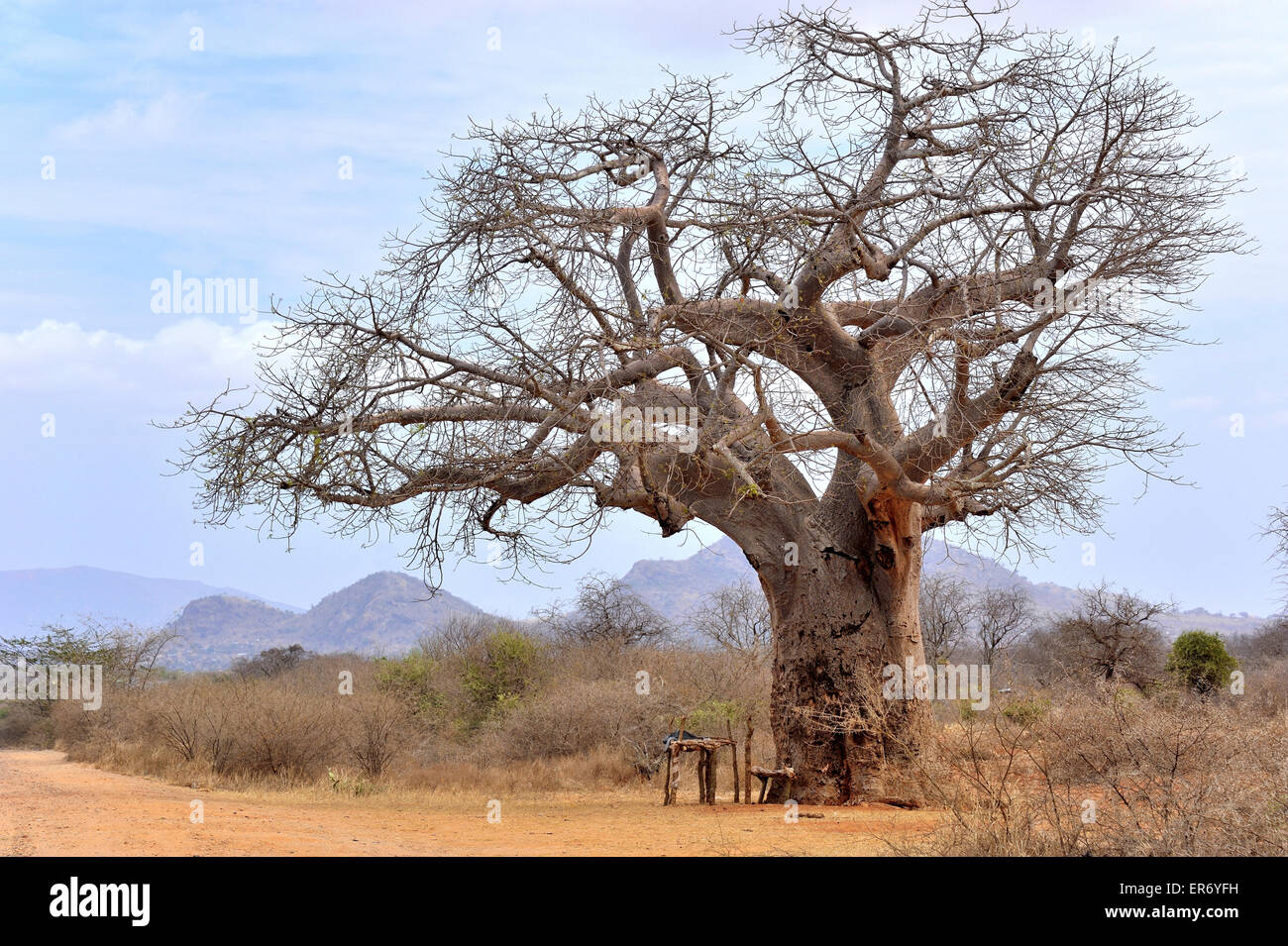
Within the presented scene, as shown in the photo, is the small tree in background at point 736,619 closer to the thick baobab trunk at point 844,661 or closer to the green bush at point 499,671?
the green bush at point 499,671

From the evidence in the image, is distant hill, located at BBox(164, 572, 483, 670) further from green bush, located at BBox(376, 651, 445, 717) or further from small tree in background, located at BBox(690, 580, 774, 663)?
green bush, located at BBox(376, 651, 445, 717)

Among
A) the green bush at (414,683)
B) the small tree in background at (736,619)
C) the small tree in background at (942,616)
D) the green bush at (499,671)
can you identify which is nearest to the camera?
→ the green bush at (414,683)

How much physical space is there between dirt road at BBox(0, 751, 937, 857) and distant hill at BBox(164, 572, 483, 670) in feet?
291

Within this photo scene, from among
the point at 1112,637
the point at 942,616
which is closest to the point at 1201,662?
the point at 1112,637

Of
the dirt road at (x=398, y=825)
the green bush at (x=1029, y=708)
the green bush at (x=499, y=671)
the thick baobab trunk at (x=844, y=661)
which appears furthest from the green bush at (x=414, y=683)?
the green bush at (x=1029, y=708)

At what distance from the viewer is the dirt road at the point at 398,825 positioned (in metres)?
7.34

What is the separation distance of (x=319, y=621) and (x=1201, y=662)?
101m

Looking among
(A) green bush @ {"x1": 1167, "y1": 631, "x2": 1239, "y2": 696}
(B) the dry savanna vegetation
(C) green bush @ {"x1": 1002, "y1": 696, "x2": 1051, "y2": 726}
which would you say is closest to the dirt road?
(B) the dry savanna vegetation

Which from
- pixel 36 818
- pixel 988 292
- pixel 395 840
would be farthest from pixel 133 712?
pixel 988 292

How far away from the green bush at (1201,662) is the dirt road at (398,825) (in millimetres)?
12534

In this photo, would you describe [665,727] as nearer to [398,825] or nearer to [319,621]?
[398,825]

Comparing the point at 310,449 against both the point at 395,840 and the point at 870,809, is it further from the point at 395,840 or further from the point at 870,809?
the point at 870,809

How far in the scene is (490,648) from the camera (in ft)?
69.8
